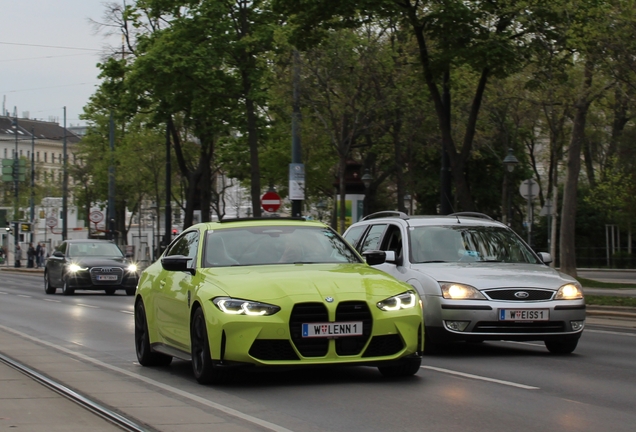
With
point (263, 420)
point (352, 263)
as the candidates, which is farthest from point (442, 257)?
point (263, 420)

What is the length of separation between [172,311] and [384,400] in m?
2.81

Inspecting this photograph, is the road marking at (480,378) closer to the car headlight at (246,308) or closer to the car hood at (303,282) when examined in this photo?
the car hood at (303,282)

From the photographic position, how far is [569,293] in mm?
13000

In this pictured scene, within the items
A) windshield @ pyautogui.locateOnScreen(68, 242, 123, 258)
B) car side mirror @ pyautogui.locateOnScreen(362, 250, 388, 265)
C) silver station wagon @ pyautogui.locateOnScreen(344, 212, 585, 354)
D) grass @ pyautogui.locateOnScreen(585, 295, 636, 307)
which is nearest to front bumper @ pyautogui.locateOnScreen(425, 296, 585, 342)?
silver station wagon @ pyautogui.locateOnScreen(344, 212, 585, 354)

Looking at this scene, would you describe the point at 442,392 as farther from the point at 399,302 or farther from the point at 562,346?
the point at 562,346

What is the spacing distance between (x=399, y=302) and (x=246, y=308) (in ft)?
4.27

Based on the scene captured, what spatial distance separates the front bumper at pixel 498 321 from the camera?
503 inches

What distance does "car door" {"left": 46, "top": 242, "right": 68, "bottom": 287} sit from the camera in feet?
115

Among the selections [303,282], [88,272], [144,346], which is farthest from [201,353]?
[88,272]

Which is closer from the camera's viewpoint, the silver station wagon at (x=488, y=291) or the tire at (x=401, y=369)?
the tire at (x=401, y=369)

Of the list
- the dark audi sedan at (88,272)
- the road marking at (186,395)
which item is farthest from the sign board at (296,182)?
the road marking at (186,395)

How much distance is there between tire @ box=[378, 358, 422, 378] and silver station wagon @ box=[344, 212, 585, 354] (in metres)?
2.33

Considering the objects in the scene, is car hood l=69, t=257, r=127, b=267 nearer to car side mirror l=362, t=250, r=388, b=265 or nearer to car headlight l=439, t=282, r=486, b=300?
car headlight l=439, t=282, r=486, b=300

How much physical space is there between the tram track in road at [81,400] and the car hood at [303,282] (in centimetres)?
143
